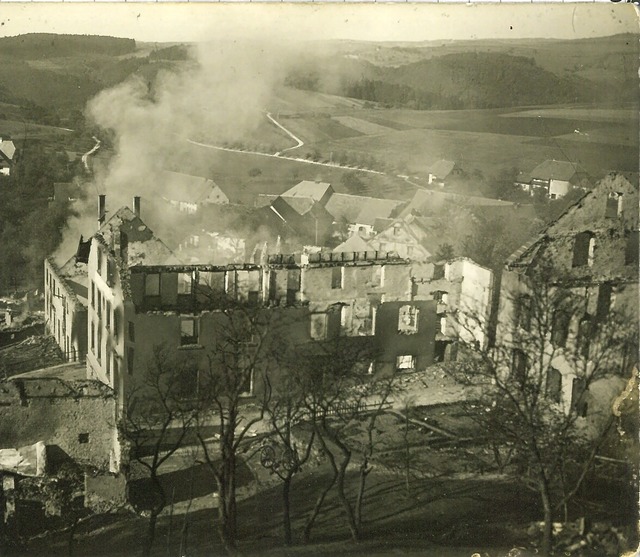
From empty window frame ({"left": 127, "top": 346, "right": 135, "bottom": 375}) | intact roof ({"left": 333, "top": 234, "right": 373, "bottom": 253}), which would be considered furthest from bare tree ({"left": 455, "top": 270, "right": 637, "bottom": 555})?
empty window frame ({"left": 127, "top": 346, "right": 135, "bottom": 375})

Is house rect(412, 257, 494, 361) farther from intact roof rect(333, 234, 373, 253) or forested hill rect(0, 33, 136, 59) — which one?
forested hill rect(0, 33, 136, 59)

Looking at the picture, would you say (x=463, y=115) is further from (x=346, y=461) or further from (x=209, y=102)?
Answer: (x=346, y=461)

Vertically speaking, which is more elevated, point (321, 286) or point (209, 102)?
point (209, 102)

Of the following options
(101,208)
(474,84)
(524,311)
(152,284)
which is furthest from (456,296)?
(101,208)

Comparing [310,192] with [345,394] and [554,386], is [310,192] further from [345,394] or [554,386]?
[554,386]

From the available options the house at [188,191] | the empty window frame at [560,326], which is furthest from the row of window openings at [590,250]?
the house at [188,191]

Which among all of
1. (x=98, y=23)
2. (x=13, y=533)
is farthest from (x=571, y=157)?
(x=13, y=533)
